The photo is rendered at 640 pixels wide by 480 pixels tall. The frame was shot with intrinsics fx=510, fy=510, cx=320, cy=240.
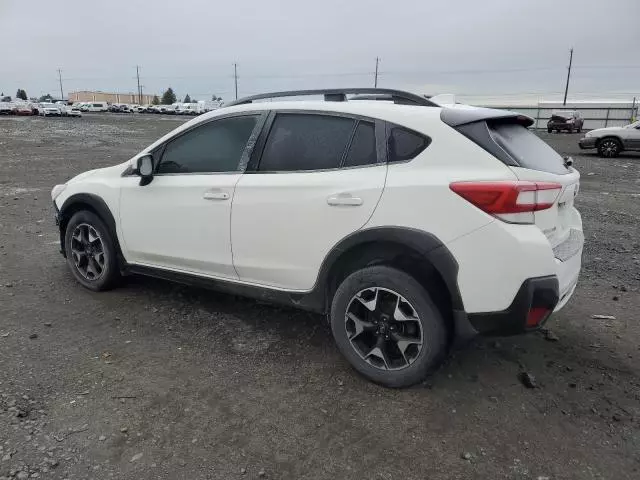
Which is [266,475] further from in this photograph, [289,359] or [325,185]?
[325,185]

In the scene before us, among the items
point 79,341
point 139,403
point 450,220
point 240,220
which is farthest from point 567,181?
point 79,341

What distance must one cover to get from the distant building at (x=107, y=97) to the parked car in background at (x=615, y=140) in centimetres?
11720

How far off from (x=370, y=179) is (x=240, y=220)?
1035 millimetres

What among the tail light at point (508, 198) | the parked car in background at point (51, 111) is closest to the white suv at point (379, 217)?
the tail light at point (508, 198)

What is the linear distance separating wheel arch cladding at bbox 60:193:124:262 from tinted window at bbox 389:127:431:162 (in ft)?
8.72

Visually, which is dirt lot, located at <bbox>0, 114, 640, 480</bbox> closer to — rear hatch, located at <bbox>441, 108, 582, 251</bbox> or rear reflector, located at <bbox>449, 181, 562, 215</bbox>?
rear hatch, located at <bbox>441, 108, 582, 251</bbox>

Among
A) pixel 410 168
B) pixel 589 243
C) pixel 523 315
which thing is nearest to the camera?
pixel 523 315

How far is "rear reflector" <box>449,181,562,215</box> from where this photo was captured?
277cm

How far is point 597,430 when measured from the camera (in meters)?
2.85

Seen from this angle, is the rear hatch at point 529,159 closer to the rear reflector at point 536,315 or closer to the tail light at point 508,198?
the tail light at point 508,198

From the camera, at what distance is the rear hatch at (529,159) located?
289 cm

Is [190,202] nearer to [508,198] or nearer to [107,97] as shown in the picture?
[508,198]

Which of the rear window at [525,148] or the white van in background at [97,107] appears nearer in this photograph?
the rear window at [525,148]

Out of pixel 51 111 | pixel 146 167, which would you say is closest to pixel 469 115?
pixel 146 167
